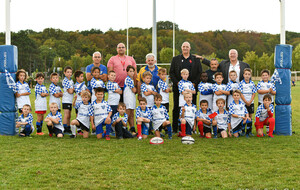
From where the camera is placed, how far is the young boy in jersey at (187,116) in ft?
19.4

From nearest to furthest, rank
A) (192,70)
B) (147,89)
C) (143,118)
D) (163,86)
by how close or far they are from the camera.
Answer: (143,118) → (147,89) → (163,86) → (192,70)

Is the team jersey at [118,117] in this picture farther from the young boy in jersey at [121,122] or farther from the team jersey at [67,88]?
the team jersey at [67,88]

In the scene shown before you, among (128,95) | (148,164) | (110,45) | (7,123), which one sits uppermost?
(110,45)

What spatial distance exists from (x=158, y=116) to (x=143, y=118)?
0.26 metres

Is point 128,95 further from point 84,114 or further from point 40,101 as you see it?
point 40,101

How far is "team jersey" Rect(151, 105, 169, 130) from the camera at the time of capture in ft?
19.6

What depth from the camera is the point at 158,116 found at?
19.7 feet

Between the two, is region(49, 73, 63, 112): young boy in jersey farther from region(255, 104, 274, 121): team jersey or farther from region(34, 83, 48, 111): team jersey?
region(255, 104, 274, 121): team jersey

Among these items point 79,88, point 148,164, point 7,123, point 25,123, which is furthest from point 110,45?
point 148,164

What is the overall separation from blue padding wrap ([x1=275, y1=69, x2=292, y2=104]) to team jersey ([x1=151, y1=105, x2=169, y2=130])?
2.10 metres

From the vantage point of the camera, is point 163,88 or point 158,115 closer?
point 158,115

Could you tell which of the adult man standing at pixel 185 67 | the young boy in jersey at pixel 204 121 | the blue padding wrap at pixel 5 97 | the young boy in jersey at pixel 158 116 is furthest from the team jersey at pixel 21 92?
the young boy in jersey at pixel 204 121

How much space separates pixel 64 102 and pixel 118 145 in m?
1.85

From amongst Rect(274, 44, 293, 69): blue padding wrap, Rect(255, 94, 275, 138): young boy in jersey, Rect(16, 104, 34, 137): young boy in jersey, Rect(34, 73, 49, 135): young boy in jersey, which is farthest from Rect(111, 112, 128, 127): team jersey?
Rect(274, 44, 293, 69): blue padding wrap
